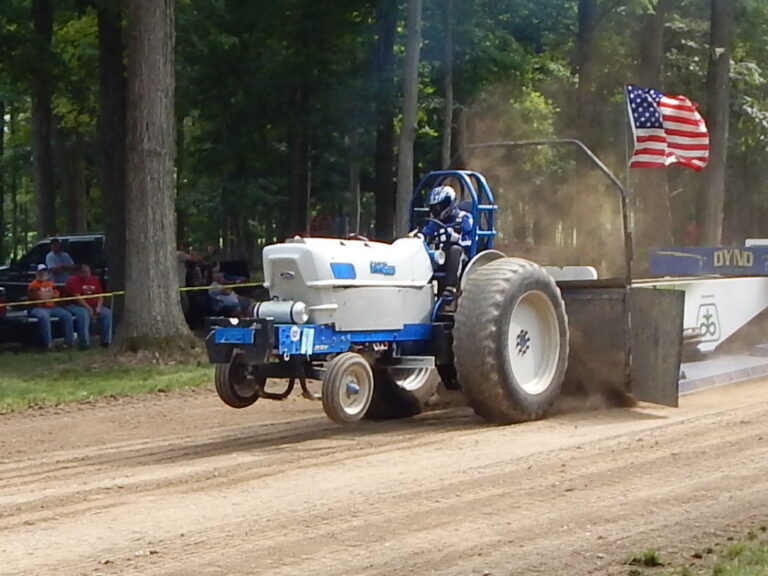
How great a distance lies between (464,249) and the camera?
472 inches

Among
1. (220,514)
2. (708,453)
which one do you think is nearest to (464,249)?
(708,453)

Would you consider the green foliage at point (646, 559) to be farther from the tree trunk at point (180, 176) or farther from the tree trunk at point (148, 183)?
the tree trunk at point (180, 176)

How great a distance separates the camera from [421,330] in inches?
458

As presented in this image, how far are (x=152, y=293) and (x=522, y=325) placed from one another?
306 inches

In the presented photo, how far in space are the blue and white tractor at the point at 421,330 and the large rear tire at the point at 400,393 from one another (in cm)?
1

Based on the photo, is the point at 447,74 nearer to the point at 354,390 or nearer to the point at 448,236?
the point at 448,236

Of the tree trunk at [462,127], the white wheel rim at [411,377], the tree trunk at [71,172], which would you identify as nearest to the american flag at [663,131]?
the tree trunk at [462,127]

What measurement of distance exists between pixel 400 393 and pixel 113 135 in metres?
12.5

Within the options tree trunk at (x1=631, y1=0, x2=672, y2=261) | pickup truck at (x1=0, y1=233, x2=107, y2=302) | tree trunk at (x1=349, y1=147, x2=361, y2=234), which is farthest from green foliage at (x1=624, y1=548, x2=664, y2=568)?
tree trunk at (x1=349, y1=147, x2=361, y2=234)

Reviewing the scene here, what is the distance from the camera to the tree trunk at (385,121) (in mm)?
24547

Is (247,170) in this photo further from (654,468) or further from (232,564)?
(232,564)

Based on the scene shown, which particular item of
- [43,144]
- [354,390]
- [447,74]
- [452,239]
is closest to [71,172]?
[43,144]

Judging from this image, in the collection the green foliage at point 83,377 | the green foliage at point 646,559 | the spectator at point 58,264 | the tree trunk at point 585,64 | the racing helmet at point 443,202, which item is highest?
the tree trunk at point 585,64

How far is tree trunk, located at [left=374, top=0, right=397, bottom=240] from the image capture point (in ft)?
80.5
